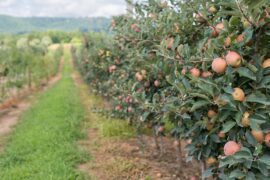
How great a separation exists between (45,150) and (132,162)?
175 cm

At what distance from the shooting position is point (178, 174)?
473 centimetres

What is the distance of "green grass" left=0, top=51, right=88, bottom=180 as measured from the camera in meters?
4.92

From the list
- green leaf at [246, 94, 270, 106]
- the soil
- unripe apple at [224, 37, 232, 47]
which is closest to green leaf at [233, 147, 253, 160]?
green leaf at [246, 94, 270, 106]

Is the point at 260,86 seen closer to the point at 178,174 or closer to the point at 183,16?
the point at 183,16

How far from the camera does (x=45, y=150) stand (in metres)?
6.11

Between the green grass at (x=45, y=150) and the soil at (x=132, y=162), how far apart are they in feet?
0.83

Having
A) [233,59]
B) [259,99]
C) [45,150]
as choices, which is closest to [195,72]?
[233,59]

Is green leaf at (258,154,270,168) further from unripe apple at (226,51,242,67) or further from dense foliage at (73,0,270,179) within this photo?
unripe apple at (226,51,242,67)

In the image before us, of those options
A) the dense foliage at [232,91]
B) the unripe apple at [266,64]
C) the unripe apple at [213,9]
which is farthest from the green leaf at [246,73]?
the unripe apple at [213,9]

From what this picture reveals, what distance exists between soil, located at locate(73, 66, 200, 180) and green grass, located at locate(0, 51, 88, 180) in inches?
9.9

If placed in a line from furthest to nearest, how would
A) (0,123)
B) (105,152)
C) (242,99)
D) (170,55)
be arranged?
(0,123)
(105,152)
(170,55)
(242,99)

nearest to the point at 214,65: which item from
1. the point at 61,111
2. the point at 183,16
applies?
the point at 183,16

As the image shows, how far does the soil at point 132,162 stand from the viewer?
4.73m

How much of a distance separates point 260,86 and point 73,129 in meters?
5.97
